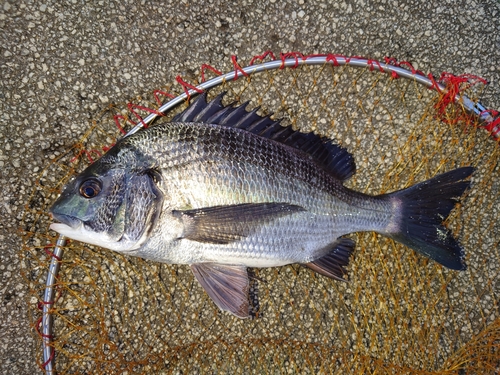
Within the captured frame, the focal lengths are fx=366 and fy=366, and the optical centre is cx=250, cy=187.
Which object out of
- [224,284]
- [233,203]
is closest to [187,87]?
[233,203]

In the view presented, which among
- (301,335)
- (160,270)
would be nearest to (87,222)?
(160,270)

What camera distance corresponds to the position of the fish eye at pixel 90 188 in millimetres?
1825

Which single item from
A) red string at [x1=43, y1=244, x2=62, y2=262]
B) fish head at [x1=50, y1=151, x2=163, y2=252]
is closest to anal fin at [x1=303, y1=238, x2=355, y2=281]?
fish head at [x1=50, y1=151, x2=163, y2=252]

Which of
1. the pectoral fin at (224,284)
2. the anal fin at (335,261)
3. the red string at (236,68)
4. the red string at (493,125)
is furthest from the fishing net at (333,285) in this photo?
the pectoral fin at (224,284)

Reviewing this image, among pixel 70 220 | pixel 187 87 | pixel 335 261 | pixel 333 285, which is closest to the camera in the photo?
pixel 70 220

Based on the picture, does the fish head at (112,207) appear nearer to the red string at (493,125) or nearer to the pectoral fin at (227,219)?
the pectoral fin at (227,219)

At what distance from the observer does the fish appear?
183 cm

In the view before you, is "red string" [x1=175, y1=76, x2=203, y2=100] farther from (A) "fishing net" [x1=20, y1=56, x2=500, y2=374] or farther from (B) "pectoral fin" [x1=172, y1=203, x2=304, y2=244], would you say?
(B) "pectoral fin" [x1=172, y1=203, x2=304, y2=244]

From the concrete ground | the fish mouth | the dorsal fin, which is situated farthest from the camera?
the concrete ground

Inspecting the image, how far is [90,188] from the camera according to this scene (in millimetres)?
1830

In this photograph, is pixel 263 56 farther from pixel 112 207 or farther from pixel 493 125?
pixel 493 125

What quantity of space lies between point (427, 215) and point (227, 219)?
1174 mm

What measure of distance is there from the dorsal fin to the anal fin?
39 centimetres

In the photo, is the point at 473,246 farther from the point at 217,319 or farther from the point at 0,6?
the point at 0,6
